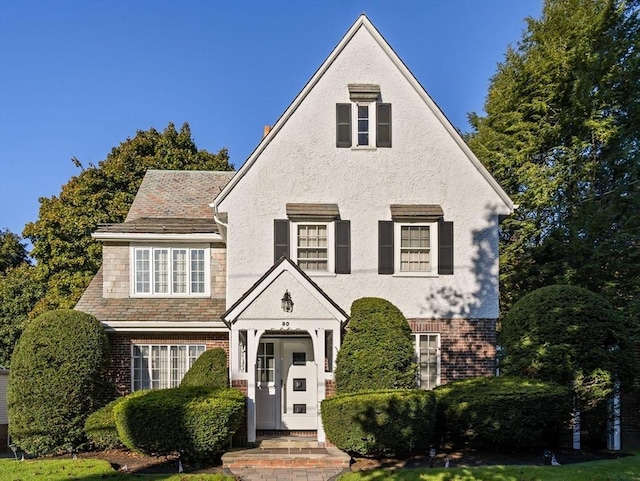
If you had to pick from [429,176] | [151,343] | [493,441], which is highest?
[429,176]

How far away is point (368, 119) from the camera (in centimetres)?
1435

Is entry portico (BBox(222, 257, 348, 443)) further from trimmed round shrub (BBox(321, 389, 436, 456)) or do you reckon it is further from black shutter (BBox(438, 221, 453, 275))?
black shutter (BBox(438, 221, 453, 275))

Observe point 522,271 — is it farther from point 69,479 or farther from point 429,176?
point 69,479

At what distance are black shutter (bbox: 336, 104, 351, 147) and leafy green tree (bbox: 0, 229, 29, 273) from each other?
93.9 feet

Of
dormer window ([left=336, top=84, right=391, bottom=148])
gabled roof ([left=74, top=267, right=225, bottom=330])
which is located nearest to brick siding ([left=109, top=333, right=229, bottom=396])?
gabled roof ([left=74, top=267, right=225, bottom=330])

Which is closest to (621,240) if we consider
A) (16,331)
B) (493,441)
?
(493,441)

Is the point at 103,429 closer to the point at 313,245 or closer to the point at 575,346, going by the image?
the point at 313,245

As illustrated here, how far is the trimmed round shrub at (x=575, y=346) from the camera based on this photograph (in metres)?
11.5

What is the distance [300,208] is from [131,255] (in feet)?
17.4

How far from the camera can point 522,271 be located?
20.9 m

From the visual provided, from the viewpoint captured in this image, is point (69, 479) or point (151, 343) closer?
point (69, 479)

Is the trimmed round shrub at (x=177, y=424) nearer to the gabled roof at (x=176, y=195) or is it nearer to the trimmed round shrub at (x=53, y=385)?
the trimmed round shrub at (x=53, y=385)

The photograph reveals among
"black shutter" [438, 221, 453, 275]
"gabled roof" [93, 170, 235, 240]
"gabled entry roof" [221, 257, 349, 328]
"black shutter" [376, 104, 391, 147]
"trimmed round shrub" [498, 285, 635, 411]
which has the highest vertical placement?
"black shutter" [376, 104, 391, 147]

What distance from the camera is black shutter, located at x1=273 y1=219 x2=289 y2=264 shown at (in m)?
13.8
